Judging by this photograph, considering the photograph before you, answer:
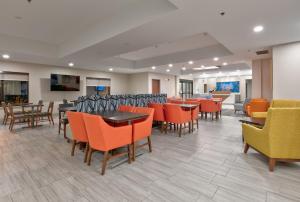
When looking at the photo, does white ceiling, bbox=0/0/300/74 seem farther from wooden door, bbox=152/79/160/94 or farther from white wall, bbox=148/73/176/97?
wooden door, bbox=152/79/160/94

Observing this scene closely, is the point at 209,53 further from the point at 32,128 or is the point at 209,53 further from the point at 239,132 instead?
the point at 32,128

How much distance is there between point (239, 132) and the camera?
4.80m

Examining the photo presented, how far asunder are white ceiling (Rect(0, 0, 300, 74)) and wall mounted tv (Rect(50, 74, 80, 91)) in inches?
112

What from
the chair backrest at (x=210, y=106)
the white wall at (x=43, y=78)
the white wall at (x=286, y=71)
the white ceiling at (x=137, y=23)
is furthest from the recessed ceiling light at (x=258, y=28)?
the white wall at (x=43, y=78)

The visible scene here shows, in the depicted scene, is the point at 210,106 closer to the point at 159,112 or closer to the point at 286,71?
the point at 286,71

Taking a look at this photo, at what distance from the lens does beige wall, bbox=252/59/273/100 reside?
695cm

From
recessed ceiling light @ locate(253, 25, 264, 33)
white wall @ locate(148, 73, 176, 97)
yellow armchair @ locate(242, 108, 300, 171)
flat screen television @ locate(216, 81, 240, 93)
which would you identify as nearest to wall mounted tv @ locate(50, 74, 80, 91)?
white wall @ locate(148, 73, 176, 97)

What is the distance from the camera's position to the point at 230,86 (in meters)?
14.4

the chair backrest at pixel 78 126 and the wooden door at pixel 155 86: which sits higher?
the wooden door at pixel 155 86

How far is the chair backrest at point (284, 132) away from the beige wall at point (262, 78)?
17.9ft

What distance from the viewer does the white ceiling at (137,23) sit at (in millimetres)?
2855

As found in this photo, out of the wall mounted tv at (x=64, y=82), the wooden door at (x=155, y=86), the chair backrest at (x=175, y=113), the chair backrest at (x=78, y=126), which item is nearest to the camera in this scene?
the chair backrest at (x=78, y=126)

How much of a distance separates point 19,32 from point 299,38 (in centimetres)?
767

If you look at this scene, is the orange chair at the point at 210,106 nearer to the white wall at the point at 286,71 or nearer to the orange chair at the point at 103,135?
the white wall at the point at 286,71
